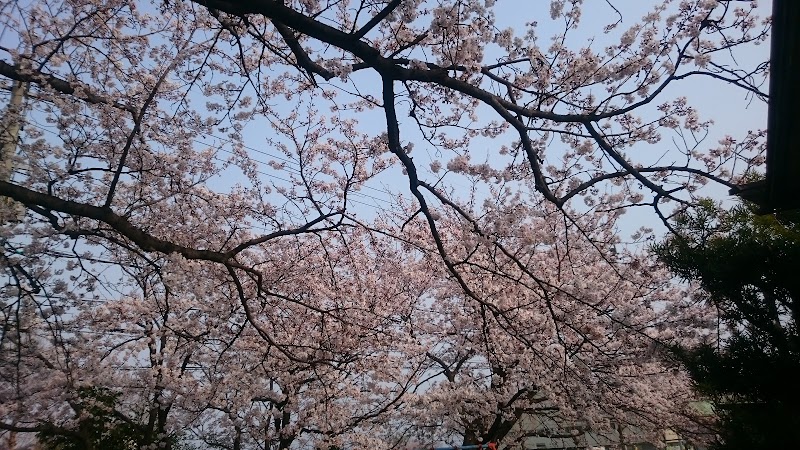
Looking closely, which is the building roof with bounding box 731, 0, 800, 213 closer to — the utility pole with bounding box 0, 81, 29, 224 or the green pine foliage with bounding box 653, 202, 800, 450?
the green pine foliage with bounding box 653, 202, 800, 450

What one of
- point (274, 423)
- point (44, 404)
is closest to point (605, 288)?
point (274, 423)

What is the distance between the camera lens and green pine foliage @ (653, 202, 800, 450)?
351 centimetres

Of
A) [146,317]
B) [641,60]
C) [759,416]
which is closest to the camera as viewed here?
[759,416]

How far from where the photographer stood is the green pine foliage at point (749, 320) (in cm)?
351

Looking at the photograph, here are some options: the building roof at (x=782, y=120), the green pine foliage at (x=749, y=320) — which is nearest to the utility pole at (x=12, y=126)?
the building roof at (x=782, y=120)

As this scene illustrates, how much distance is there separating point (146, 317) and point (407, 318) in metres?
4.68

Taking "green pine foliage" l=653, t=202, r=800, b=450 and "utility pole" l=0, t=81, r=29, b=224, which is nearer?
"green pine foliage" l=653, t=202, r=800, b=450

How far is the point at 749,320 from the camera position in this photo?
3.94m

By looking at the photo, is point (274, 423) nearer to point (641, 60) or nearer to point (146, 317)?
point (146, 317)

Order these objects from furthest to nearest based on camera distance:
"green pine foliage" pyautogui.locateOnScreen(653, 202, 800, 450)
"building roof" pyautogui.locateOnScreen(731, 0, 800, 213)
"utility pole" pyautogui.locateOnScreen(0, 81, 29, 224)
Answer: "utility pole" pyautogui.locateOnScreen(0, 81, 29, 224) → "green pine foliage" pyautogui.locateOnScreen(653, 202, 800, 450) → "building roof" pyautogui.locateOnScreen(731, 0, 800, 213)

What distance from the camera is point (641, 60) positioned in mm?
4363

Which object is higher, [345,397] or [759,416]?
[345,397]

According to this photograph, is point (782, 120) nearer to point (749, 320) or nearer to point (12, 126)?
point (749, 320)

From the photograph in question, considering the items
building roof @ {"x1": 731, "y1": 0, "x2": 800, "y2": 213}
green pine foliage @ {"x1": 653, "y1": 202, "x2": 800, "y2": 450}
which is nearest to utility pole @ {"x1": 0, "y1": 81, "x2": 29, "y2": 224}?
building roof @ {"x1": 731, "y1": 0, "x2": 800, "y2": 213}
